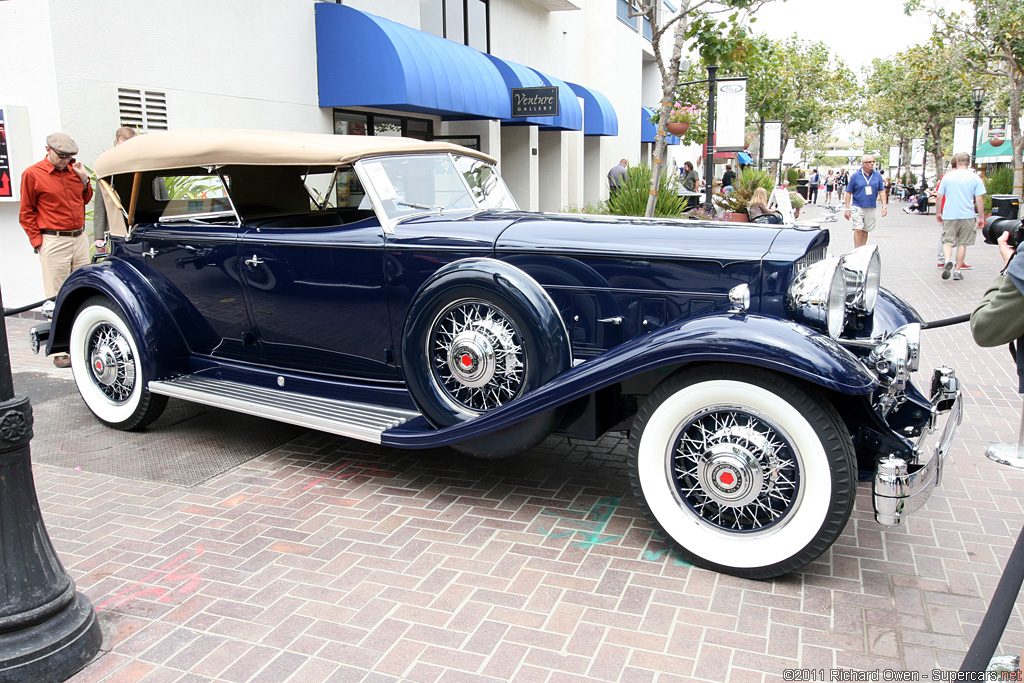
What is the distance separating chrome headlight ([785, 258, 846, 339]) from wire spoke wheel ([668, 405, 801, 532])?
561mm

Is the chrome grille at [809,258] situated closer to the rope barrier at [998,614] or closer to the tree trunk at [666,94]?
the rope barrier at [998,614]

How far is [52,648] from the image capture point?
244cm

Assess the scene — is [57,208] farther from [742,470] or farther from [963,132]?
[963,132]

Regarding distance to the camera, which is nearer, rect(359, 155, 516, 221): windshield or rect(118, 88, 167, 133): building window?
rect(359, 155, 516, 221): windshield

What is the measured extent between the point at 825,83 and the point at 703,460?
3882 cm

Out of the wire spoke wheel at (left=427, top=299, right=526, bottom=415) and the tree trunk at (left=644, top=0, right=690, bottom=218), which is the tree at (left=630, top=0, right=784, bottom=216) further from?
the wire spoke wheel at (left=427, top=299, right=526, bottom=415)

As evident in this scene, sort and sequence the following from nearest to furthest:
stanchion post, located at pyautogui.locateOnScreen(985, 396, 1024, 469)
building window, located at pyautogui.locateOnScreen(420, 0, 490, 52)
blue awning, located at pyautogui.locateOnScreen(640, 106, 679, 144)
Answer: stanchion post, located at pyautogui.locateOnScreen(985, 396, 1024, 469)
building window, located at pyautogui.locateOnScreen(420, 0, 490, 52)
blue awning, located at pyautogui.locateOnScreen(640, 106, 679, 144)

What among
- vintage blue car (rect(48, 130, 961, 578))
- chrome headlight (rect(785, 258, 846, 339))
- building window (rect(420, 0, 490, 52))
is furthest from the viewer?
building window (rect(420, 0, 490, 52))

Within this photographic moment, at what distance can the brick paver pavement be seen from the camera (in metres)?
2.52

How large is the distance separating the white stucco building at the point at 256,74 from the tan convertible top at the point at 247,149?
2.03m

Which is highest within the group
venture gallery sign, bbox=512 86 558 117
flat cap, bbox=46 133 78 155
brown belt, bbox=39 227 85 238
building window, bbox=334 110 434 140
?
venture gallery sign, bbox=512 86 558 117

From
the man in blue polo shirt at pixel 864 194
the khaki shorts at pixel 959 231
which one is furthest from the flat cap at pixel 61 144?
the khaki shorts at pixel 959 231

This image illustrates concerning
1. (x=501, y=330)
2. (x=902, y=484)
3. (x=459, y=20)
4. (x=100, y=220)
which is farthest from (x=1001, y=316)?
(x=459, y=20)

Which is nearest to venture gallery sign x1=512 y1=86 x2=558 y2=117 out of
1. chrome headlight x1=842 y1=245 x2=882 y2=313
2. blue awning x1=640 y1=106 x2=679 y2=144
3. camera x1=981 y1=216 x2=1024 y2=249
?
chrome headlight x1=842 y1=245 x2=882 y2=313
